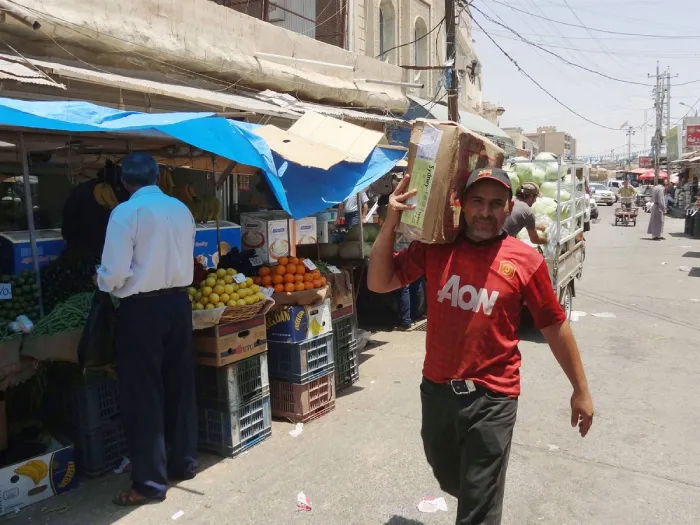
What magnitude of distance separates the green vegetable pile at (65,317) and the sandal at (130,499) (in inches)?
43.7

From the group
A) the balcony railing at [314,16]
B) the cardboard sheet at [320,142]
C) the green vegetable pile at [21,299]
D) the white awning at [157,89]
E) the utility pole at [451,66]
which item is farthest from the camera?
the balcony railing at [314,16]

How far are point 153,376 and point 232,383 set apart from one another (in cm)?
78

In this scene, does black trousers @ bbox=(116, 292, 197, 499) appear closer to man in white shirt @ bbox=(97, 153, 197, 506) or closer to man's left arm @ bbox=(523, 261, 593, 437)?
man in white shirt @ bbox=(97, 153, 197, 506)

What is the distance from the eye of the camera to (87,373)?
162 inches

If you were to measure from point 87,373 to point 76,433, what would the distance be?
512 mm

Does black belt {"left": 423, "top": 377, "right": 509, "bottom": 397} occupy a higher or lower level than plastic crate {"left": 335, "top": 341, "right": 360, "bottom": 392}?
higher

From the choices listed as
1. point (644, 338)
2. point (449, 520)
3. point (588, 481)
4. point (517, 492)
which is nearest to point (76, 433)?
point (449, 520)

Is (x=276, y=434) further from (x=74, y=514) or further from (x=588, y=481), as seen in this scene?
(x=588, y=481)

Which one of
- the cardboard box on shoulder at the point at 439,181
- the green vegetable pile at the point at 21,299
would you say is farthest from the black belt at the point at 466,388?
the green vegetable pile at the point at 21,299

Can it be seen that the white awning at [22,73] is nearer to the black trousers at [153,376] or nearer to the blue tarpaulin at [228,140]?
the blue tarpaulin at [228,140]

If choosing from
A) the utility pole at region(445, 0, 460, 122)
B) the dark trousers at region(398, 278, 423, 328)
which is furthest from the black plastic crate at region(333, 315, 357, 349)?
the utility pole at region(445, 0, 460, 122)

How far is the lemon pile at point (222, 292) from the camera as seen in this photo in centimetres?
454

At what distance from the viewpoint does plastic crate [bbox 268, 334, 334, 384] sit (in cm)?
524

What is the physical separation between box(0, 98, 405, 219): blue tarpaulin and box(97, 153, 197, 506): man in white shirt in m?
0.29
